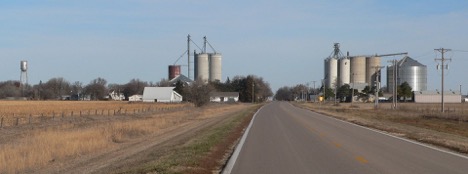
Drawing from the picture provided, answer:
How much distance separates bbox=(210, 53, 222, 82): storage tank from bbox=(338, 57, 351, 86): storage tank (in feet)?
123

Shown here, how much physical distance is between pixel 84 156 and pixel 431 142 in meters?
12.7

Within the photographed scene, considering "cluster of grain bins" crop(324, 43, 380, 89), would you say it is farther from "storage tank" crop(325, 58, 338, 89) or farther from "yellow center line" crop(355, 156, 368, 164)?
"yellow center line" crop(355, 156, 368, 164)

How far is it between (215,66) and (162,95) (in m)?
39.0

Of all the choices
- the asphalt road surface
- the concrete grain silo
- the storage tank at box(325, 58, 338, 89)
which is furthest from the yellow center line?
the storage tank at box(325, 58, 338, 89)

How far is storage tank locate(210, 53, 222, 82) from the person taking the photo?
593 feet

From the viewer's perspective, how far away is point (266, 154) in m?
16.4

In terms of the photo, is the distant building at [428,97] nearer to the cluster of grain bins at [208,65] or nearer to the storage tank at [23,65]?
the cluster of grain bins at [208,65]

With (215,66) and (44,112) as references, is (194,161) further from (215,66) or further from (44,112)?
(215,66)

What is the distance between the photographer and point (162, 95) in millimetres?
147875

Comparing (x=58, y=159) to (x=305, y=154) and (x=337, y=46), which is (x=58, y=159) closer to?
(x=305, y=154)

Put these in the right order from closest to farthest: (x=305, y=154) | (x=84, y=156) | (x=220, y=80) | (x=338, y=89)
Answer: (x=305, y=154) → (x=84, y=156) → (x=338, y=89) → (x=220, y=80)

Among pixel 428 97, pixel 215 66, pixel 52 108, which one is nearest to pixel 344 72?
pixel 428 97

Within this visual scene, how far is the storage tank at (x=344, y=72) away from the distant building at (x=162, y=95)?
1998 inches

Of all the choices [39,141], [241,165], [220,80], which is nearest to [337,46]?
[220,80]
